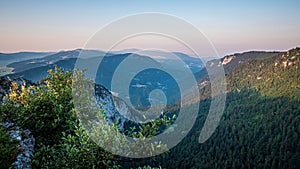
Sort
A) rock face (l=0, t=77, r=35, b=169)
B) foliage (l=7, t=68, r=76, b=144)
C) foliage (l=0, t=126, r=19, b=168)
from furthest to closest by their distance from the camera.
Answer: foliage (l=7, t=68, r=76, b=144) < rock face (l=0, t=77, r=35, b=169) < foliage (l=0, t=126, r=19, b=168)

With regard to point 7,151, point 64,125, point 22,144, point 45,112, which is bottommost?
point 64,125

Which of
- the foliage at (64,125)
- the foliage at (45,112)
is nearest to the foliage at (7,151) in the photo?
the foliage at (64,125)

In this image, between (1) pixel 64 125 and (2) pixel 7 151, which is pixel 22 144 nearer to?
(2) pixel 7 151

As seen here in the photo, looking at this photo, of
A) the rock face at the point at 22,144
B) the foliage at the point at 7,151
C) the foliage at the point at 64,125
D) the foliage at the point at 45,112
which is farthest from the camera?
the foliage at the point at 45,112

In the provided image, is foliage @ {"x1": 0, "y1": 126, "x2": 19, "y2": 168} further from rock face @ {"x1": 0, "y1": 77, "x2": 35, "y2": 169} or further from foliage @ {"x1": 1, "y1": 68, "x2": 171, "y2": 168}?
foliage @ {"x1": 1, "y1": 68, "x2": 171, "y2": 168}

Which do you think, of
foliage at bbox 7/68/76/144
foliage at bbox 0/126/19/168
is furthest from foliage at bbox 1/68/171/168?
foliage at bbox 0/126/19/168

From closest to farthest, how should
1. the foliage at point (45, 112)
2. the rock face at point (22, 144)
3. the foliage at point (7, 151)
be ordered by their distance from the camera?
the foliage at point (7, 151) < the rock face at point (22, 144) < the foliage at point (45, 112)

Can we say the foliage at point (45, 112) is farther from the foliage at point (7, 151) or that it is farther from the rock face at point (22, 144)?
the foliage at point (7, 151)

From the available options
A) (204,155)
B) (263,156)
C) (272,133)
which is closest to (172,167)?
(204,155)

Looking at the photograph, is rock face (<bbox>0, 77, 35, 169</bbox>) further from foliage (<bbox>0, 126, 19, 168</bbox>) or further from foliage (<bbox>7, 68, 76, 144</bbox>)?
foliage (<bbox>7, 68, 76, 144</bbox>)

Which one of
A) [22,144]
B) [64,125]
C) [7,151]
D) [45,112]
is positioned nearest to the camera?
[7,151]

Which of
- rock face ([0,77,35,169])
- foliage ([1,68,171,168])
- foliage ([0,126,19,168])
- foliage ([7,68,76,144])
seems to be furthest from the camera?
foliage ([7,68,76,144])

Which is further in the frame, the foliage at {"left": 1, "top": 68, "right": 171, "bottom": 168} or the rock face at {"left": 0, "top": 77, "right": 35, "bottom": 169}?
the rock face at {"left": 0, "top": 77, "right": 35, "bottom": 169}

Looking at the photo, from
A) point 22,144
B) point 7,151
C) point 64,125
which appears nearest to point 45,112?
point 64,125
